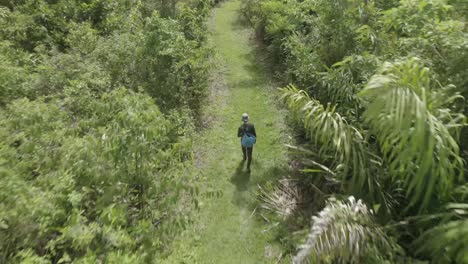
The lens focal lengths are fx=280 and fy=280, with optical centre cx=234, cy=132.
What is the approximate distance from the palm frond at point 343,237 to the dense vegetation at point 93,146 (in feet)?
7.28

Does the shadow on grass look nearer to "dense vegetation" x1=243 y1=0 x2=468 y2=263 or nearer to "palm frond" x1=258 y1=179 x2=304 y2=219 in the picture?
"palm frond" x1=258 y1=179 x2=304 y2=219

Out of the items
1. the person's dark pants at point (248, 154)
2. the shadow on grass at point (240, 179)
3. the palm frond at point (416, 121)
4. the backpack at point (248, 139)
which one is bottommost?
the shadow on grass at point (240, 179)

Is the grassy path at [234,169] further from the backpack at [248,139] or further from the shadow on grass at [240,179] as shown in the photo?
the backpack at [248,139]

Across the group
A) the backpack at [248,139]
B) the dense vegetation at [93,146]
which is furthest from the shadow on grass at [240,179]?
the dense vegetation at [93,146]

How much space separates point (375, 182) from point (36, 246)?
14.5 ft

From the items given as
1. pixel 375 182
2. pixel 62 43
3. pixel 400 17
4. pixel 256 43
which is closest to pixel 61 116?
pixel 62 43

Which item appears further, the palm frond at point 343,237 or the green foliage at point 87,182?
the green foliage at point 87,182

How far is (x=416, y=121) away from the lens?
2.53 meters

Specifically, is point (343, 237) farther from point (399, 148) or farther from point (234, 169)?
point (234, 169)

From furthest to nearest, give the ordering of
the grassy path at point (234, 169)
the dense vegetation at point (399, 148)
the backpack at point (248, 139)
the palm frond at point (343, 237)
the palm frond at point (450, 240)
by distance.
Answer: the backpack at point (248, 139) → the grassy path at point (234, 169) → the palm frond at point (343, 237) → the dense vegetation at point (399, 148) → the palm frond at point (450, 240)

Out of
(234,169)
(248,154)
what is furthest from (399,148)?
(234,169)

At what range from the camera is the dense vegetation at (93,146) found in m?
3.53

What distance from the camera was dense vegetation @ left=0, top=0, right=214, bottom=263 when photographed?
3.53 m

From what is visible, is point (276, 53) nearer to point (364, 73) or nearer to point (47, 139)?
point (364, 73)
